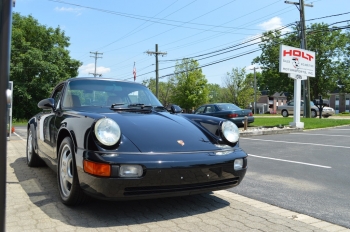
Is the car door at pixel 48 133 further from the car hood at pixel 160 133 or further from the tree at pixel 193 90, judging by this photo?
the tree at pixel 193 90

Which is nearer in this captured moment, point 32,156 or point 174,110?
point 174,110

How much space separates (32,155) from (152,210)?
3113 millimetres

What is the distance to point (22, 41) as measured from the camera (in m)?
34.4

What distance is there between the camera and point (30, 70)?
34.0m

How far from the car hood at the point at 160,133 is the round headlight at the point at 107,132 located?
0.13 meters

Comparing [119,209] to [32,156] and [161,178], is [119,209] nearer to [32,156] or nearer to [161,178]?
[161,178]

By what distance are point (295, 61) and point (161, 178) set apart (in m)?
14.8

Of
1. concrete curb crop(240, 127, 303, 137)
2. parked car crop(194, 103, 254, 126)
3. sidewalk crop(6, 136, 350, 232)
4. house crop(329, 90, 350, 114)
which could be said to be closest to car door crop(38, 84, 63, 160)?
sidewalk crop(6, 136, 350, 232)

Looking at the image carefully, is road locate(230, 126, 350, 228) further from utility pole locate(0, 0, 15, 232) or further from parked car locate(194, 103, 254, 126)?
parked car locate(194, 103, 254, 126)

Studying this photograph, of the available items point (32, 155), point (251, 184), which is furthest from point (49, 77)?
point (251, 184)

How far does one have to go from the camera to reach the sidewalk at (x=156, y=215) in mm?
2822

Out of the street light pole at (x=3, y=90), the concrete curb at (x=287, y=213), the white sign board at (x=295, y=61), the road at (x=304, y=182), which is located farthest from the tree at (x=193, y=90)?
the street light pole at (x=3, y=90)

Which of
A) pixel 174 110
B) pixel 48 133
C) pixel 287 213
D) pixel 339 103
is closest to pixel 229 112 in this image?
pixel 174 110

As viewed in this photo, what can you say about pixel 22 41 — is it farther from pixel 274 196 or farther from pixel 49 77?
pixel 274 196
